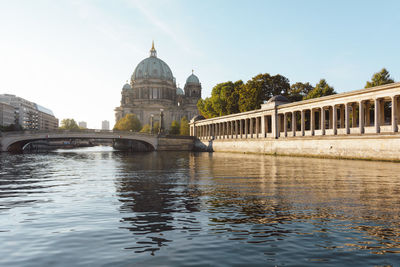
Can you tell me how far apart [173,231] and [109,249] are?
1.83 metres

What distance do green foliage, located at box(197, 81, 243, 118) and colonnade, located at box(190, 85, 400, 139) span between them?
4.54m

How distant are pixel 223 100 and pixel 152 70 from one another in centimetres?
8450

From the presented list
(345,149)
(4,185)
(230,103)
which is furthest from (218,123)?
(4,185)

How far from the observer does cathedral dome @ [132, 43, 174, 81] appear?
544ft

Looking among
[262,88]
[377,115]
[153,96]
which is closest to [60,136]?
[262,88]

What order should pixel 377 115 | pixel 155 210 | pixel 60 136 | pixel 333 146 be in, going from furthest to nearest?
pixel 60 136
pixel 333 146
pixel 377 115
pixel 155 210

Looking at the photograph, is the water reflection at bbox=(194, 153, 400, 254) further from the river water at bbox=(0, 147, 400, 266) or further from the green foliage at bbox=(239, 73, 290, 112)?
the green foliage at bbox=(239, 73, 290, 112)

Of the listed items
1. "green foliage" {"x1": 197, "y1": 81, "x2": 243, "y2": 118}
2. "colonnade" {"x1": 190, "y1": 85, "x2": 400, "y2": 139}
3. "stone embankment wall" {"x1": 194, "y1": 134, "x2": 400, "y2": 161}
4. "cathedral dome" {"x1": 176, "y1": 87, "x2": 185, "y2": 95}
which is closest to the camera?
"stone embankment wall" {"x1": 194, "y1": 134, "x2": 400, "y2": 161}

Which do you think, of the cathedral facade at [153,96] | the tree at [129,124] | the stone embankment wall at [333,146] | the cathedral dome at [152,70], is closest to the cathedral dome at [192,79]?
the cathedral facade at [153,96]

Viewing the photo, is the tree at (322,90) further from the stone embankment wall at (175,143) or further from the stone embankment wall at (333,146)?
the stone embankment wall at (175,143)

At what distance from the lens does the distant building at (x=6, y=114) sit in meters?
145

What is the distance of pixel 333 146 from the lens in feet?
142

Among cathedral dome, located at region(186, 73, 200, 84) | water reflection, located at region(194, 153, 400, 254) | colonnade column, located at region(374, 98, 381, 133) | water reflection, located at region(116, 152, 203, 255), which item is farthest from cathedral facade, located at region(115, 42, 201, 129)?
water reflection, located at region(194, 153, 400, 254)

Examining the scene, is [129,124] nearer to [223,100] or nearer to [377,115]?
[223,100]
